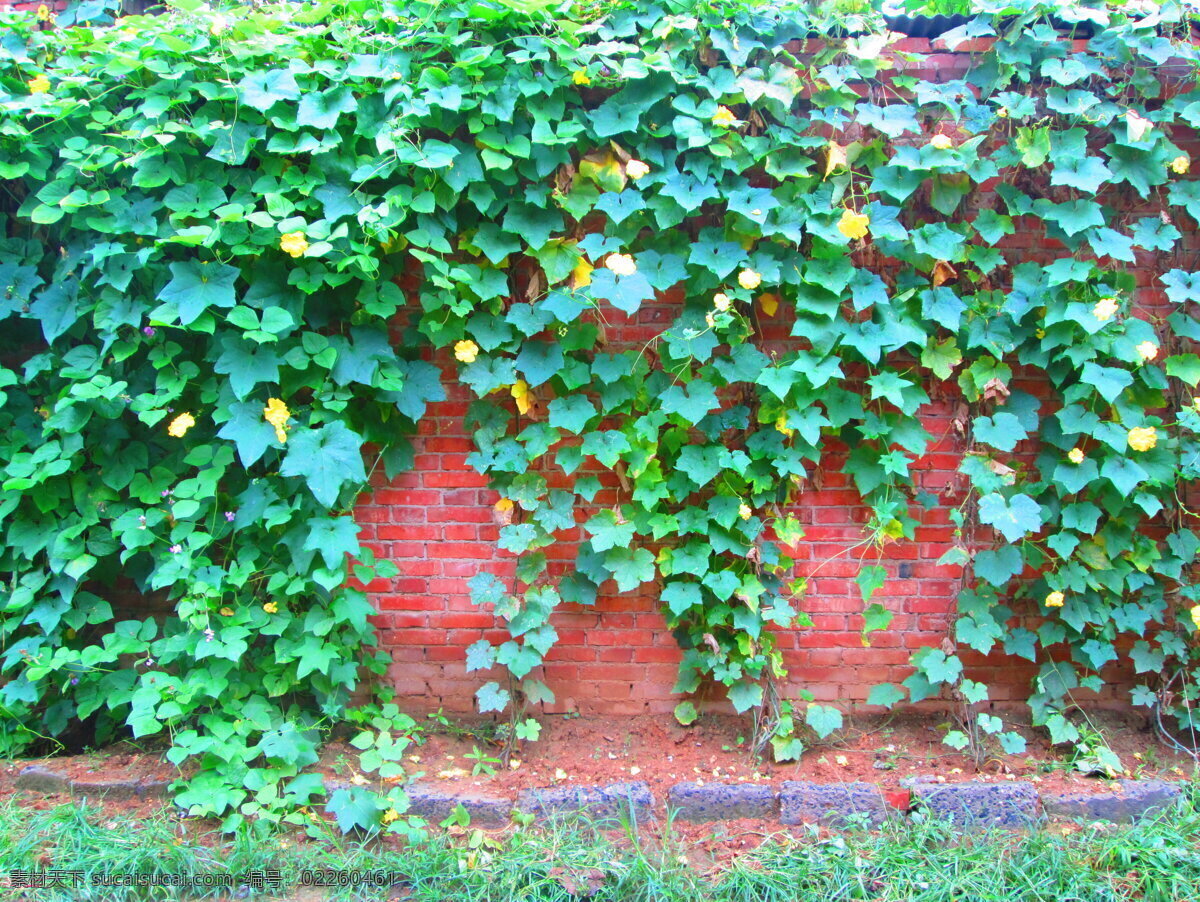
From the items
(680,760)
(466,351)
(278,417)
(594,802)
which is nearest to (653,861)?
(594,802)

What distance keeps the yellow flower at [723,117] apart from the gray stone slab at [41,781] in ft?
10.5

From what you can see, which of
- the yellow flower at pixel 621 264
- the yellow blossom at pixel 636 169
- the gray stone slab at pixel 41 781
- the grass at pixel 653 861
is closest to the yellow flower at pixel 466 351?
the yellow flower at pixel 621 264

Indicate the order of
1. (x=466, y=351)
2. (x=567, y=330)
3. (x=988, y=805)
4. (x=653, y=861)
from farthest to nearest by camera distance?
1. (x=567, y=330)
2. (x=466, y=351)
3. (x=988, y=805)
4. (x=653, y=861)

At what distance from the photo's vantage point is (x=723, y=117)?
8.93 ft

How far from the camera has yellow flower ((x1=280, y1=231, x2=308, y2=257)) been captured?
8.45ft

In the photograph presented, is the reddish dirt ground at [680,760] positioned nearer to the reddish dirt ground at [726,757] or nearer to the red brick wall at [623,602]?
the reddish dirt ground at [726,757]

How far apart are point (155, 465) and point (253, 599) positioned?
646 millimetres

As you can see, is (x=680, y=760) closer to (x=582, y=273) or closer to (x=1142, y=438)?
(x=582, y=273)

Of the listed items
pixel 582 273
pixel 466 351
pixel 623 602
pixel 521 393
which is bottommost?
pixel 623 602

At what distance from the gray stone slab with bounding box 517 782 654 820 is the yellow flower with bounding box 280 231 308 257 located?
1.93 meters

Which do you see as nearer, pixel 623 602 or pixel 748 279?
pixel 748 279

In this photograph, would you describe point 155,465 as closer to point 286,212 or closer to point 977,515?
point 286,212

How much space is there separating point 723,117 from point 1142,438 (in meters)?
1.81

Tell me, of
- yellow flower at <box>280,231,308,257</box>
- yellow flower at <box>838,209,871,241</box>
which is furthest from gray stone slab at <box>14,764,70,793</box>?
yellow flower at <box>838,209,871,241</box>
